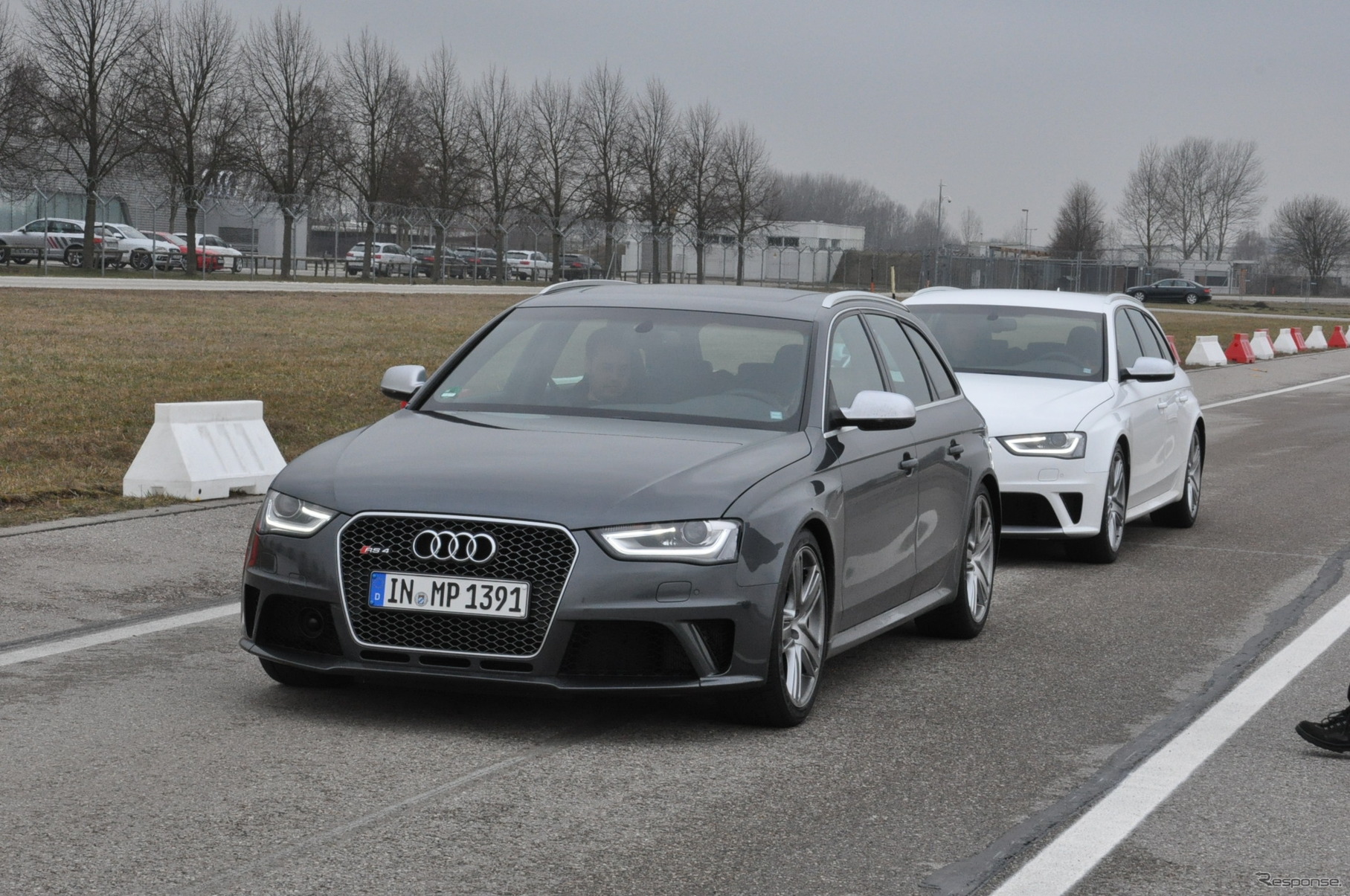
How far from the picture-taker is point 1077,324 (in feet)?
38.5

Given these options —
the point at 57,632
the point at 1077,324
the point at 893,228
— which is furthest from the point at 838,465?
the point at 893,228

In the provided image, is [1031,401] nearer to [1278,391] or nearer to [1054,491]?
[1054,491]

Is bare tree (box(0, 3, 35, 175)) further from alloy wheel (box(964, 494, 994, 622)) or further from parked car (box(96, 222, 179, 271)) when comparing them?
alloy wheel (box(964, 494, 994, 622))

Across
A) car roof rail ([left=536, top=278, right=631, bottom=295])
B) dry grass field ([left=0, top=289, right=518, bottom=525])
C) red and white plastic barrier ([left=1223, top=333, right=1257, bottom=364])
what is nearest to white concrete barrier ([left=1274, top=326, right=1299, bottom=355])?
red and white plastic barrier ([left=1223, top=333, right=1257, bottom=364])

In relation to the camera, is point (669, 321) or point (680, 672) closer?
point (680, 672)

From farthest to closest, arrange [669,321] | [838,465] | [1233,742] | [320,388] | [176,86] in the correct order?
[176,86]
[320,388]
[669,321]
[838,465]
[1233,742]

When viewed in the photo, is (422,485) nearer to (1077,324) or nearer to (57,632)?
(57,632)

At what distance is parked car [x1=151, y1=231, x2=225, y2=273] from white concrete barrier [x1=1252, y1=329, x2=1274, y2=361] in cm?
3208

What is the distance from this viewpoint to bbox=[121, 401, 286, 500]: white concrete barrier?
11594 mm

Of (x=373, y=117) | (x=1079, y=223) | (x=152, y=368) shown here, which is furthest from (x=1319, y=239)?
(x=152, y=368)

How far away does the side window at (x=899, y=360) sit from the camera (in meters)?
7.68

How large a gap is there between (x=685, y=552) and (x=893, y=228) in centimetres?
19161

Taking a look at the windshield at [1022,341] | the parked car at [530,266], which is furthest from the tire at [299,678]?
the parked car at [530,266]

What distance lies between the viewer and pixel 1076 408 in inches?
419
